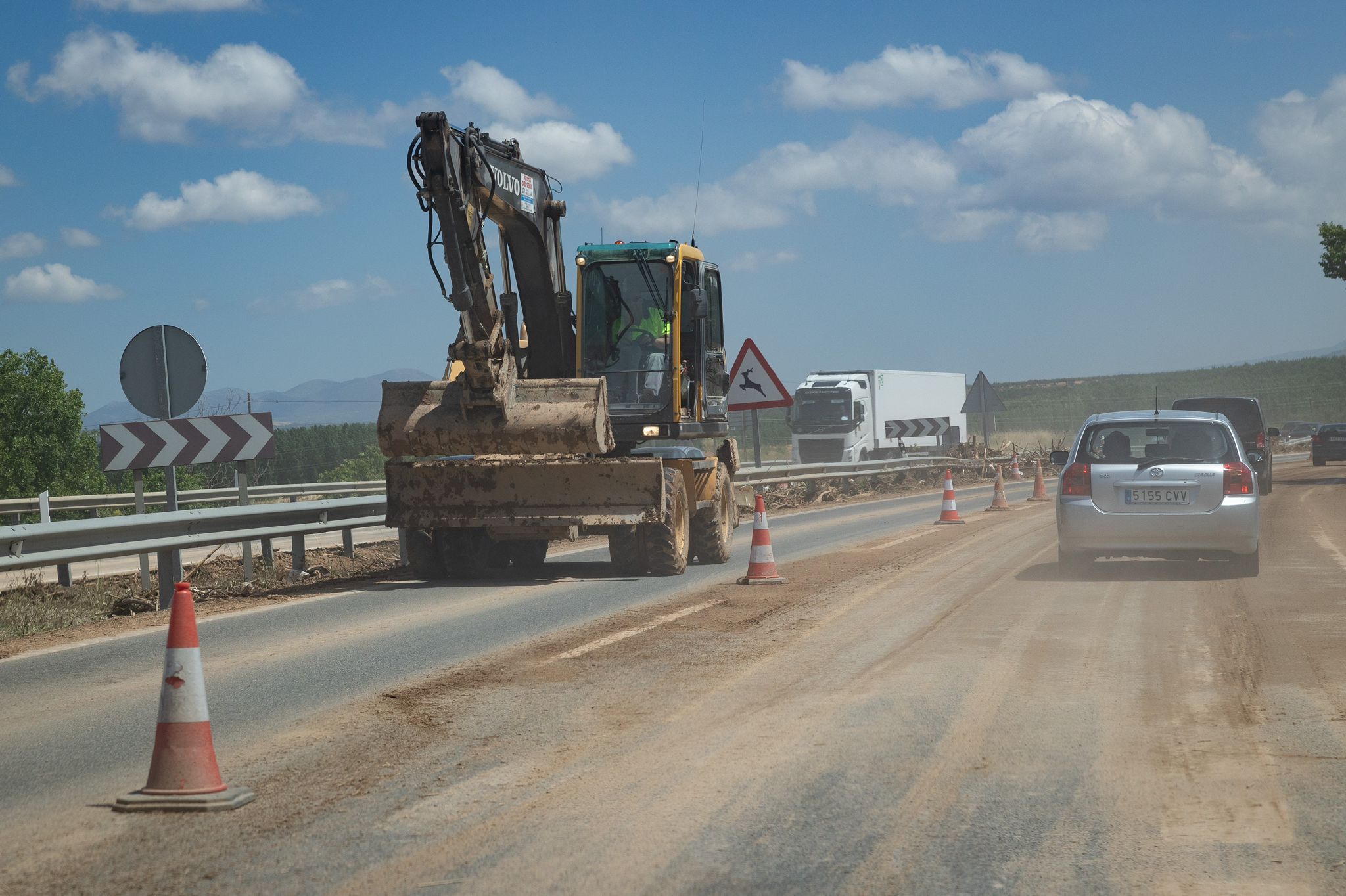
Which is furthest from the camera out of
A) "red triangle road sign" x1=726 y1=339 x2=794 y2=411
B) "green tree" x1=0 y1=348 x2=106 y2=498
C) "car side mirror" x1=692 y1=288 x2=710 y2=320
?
"green tree" x1=0 y1=348 x2=106 y2=498

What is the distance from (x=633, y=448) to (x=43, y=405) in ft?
207

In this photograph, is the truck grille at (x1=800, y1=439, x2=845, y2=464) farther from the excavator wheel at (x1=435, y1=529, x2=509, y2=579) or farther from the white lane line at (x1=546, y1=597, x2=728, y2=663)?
the white lane line at (x1=546, y1=597, x2=728, y2=663)

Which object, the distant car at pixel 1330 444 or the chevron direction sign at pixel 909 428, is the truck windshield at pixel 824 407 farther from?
the distant car at pixel 1330 444

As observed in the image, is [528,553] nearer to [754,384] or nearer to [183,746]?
[754,384]

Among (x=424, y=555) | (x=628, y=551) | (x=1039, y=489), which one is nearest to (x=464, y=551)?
(x=424, y=555)

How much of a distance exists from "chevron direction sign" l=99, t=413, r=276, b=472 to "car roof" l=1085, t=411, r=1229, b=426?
27.6 ft

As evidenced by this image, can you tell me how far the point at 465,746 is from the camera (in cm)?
583

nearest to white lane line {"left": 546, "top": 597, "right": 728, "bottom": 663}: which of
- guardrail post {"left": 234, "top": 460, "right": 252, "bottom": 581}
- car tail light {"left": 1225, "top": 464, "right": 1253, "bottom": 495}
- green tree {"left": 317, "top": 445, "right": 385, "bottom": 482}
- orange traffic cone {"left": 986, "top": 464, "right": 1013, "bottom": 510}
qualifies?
car tail light {"left": 1225, "top": 464, "right": 1253, "bottom": 495}

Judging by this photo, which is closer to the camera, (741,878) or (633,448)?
(741,878)

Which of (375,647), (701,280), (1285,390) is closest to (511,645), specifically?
(375,647)

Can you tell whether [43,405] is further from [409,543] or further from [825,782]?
[825,782]

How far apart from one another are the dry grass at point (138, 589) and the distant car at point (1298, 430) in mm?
75814

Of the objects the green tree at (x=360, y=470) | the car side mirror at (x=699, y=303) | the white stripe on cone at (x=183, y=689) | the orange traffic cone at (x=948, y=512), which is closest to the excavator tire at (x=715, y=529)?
the car side mirror at (x=699, y=303)

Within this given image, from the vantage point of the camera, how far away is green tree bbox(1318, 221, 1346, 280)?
3909 cm
